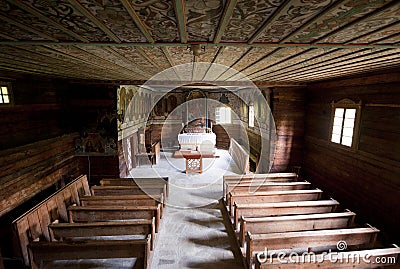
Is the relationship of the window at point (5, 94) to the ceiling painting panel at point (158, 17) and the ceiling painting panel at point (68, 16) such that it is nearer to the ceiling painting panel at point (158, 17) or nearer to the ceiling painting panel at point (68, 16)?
the ceiling painting panel at point (68, 16)

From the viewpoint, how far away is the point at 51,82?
5422 mm

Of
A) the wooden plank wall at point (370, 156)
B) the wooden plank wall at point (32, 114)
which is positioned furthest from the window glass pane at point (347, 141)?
the wooden plank wall at point (32, 114)

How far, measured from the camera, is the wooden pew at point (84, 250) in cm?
279

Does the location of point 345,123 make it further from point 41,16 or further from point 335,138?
point 41,16

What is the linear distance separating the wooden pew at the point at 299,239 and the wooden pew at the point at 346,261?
33cm

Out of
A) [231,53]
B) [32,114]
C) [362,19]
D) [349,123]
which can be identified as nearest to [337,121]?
[349,123]

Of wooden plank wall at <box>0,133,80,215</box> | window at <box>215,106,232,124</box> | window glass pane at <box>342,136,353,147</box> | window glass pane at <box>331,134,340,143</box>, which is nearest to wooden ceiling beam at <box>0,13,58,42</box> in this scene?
wooden plank wall at <box>0,133,80,215</box>

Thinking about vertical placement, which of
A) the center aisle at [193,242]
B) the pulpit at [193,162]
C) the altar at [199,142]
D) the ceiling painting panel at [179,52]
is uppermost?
the ceiling painting panel at [179,52]

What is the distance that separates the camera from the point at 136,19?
1.41 metres

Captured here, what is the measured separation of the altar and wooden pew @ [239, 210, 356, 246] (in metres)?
6.22

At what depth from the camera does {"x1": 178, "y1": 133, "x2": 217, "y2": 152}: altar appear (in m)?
9.59

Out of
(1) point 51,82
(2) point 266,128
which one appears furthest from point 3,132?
(2) point 266,128

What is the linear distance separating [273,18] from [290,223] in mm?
3155

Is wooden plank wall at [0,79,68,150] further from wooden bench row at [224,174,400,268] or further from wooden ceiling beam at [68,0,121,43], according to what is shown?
wooden bench row at [224,174,400,268]
